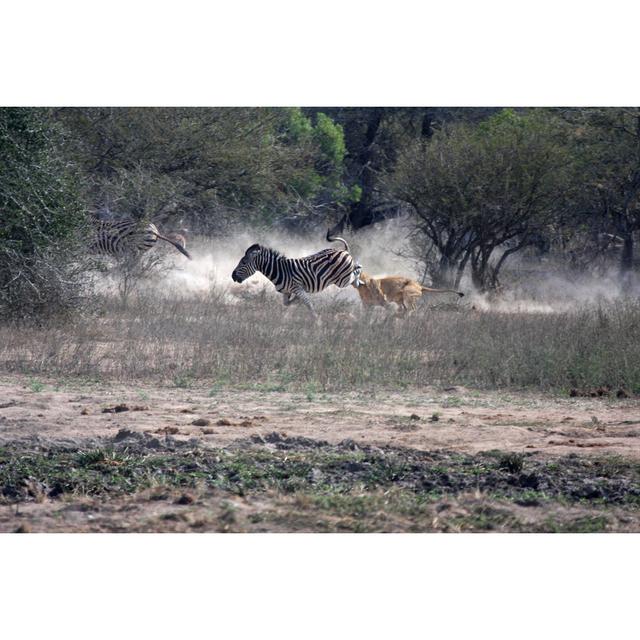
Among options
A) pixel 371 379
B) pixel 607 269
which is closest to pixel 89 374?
pixel 371 379

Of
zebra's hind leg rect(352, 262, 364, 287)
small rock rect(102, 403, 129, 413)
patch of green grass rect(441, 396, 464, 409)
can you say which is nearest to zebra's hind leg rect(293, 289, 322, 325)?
zebra's hind leg rect(352, 262, 364, 287)

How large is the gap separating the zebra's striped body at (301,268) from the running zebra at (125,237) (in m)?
1.40

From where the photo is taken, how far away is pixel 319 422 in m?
9.17

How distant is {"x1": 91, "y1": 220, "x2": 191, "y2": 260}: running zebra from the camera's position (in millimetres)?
19594

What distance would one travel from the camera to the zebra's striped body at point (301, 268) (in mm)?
19406

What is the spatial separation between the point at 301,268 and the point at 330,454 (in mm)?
11733

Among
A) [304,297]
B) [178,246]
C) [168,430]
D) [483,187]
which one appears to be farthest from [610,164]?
[168,430]

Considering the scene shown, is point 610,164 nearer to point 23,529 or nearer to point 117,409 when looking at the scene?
point 117,409

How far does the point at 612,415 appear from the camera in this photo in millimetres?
9852

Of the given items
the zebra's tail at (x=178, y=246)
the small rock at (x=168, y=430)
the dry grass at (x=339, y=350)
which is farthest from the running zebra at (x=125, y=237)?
the small rock at (x=168, y=430)

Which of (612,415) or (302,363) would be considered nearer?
(612,415)

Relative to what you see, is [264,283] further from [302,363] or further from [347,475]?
[347,475]

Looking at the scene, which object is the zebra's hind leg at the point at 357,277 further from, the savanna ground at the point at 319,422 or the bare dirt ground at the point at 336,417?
the bare dirt ground at the point at 336,417

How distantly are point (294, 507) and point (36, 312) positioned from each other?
873 cm
